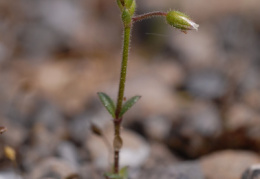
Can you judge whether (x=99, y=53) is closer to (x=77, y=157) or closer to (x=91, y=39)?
(x=91, y=39)

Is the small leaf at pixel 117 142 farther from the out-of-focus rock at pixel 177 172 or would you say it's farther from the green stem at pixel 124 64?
the out-of-focus rock at pixel 177 172

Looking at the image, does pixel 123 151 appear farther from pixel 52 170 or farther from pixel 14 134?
pixel 14 134

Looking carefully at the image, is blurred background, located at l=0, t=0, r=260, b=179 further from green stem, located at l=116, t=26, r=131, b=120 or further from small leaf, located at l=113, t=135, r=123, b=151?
green stem, located at l=116, t=26, r=131, b=120

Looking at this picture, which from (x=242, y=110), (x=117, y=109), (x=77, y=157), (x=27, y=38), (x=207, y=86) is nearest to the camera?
(x=117, y=109)

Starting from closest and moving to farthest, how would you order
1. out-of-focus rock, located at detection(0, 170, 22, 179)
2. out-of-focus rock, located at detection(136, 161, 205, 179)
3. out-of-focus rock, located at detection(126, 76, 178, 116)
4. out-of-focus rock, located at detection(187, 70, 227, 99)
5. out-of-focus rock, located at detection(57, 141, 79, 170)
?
out-of-focus rock, located at detection(136, 161, 205, 179) < out-of-focus rock, located at detection(0, 170, 22, 179) < out-of-focus rock, located at detection(57, 141, 79, 170) < out-of-focus rock, located at detection(126, 76, 178, 116) < out-of-focus rock, located at detection(187, 70, 227, 99)

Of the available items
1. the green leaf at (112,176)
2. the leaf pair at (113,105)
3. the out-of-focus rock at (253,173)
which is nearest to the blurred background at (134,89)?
the out-of-focus rock at (253,173)

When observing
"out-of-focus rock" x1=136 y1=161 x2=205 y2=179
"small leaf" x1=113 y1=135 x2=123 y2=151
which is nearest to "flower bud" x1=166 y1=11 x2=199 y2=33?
"small leaf" x1=113 y1=135 x2=123 y2=151

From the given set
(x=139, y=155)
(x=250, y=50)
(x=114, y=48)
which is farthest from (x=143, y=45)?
(x=139, y=155)

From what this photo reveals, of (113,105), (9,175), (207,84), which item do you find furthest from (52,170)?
(207,84)
